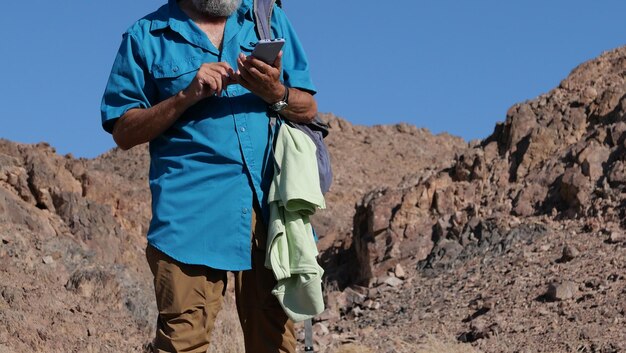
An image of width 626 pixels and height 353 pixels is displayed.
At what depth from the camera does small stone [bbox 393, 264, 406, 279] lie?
1345 cm

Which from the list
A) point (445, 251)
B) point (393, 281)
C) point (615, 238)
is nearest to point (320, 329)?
point (393, 281)

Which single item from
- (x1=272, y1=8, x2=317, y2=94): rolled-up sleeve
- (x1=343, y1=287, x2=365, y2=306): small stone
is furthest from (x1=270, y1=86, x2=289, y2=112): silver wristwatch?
(x1=343, y1=287, x2=365, y2=306): small stone

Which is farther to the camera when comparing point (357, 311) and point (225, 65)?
point (357, 311)

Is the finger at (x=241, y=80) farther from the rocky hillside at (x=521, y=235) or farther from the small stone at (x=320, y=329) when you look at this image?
the small stone at (x=320, y=329)

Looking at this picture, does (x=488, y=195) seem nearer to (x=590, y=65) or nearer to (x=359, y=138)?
(x=590, y=65)

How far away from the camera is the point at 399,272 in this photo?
13523 millimetres

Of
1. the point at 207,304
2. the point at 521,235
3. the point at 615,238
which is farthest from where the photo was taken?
the point at 521,235

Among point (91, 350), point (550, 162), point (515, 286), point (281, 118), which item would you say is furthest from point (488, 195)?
point (281, 118)

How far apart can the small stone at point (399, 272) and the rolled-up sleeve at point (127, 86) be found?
957 cm

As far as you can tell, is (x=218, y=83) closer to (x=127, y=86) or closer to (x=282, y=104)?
(x=282, y=104)

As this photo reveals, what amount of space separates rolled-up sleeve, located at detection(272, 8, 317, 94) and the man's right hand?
1.15 feet

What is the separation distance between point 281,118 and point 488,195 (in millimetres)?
9944

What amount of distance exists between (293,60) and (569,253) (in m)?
7.58

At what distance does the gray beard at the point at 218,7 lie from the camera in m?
4.01
